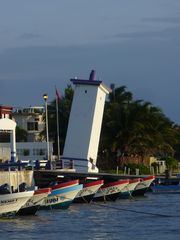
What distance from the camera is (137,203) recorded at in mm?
69812

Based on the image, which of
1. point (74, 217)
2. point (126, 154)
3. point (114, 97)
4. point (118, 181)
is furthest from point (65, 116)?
point (74, 217)

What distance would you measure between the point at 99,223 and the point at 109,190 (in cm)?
1644

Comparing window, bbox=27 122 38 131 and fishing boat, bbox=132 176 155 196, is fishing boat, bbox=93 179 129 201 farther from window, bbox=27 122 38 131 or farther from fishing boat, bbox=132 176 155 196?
window, bbox=27 122 38 131

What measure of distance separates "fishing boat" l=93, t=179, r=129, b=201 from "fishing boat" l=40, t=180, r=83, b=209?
8482 millimetres

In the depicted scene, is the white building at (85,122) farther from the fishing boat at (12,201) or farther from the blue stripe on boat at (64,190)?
the fishing boat at (12,201)

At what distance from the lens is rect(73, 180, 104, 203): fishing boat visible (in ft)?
218

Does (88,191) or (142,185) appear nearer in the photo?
(88,191)

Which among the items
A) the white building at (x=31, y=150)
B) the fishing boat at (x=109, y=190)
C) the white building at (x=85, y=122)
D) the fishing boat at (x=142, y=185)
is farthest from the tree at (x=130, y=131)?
the fishing boat at (x=109, y=190)

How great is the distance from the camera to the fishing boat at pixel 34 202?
183ft

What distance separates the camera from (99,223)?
53.8m

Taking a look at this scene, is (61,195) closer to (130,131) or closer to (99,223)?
(99,223)

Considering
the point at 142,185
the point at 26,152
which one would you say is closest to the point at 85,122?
the point at 26,152

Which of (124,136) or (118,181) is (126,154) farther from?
(118,181)

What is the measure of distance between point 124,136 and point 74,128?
1761 centimetres
